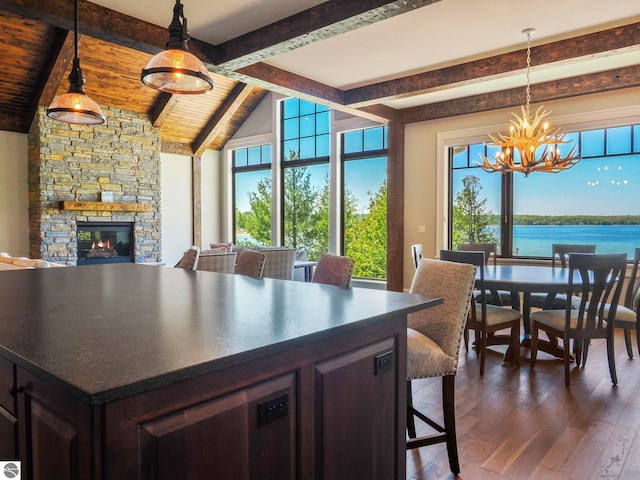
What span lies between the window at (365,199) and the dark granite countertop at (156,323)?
5.14 metres

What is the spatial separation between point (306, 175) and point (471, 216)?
10.8 feet

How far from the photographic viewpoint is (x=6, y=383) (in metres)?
1.12

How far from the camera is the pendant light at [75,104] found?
2877 millimetres

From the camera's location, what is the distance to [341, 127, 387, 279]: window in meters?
7.21

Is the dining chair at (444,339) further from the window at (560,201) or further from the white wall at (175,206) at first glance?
the white wall at (175,206)

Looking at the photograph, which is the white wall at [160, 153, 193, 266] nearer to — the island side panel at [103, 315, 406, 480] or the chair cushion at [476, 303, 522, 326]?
the chair cushion at [476, 303, 522, 326]

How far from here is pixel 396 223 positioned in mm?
6574

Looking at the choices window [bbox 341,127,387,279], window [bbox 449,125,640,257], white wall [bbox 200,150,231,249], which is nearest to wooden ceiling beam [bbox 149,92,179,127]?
white wall [bbox 200,150,231,249]

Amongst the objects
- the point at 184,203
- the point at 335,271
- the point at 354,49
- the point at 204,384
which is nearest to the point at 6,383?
the point at 204,384

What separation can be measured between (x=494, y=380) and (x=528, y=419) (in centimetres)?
69

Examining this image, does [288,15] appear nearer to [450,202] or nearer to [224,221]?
[450,202]

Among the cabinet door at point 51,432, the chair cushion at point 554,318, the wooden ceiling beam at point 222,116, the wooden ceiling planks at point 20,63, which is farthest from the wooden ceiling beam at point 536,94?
the cabinet door at point 51,432

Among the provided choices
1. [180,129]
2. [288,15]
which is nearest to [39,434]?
[288,15]

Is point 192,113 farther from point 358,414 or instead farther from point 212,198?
point 358,414
